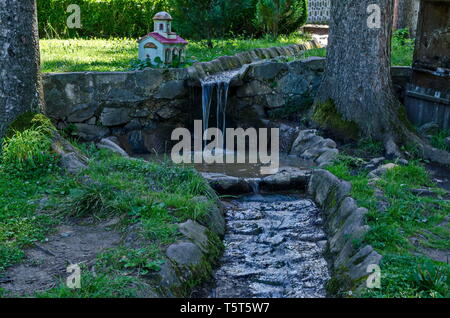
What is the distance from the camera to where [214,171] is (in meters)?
8.22

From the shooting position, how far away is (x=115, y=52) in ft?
36.9

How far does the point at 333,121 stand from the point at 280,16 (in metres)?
5.78

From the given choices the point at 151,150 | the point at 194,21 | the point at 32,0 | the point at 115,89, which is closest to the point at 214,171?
the point at 151,150

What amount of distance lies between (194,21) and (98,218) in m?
7.13

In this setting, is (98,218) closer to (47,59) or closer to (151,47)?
(151,47)

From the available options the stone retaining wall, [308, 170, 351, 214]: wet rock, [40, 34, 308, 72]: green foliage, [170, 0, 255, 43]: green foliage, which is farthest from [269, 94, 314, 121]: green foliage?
[170, 0, 255, 43]: green foliage

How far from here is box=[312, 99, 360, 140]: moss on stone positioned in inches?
341

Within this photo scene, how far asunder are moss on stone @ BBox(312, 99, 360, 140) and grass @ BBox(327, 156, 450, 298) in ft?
3.77

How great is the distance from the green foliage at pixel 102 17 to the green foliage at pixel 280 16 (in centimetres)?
268

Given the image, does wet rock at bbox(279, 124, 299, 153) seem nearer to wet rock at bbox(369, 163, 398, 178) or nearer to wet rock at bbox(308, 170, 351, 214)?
wet rock at bbox(308, 170, 351, 214)

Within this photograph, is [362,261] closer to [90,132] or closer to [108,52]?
[90,132]

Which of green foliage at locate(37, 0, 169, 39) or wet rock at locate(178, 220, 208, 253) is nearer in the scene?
wet rock at locate(178, 220, 208, 253)

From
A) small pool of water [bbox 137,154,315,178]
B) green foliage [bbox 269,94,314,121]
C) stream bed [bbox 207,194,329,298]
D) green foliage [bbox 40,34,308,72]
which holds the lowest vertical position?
stream bed [bbox 207,194,329,298]

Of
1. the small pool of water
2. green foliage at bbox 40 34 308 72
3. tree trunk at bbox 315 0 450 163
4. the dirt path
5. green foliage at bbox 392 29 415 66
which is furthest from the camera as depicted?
green foliage at bbox 392 29 415 66
